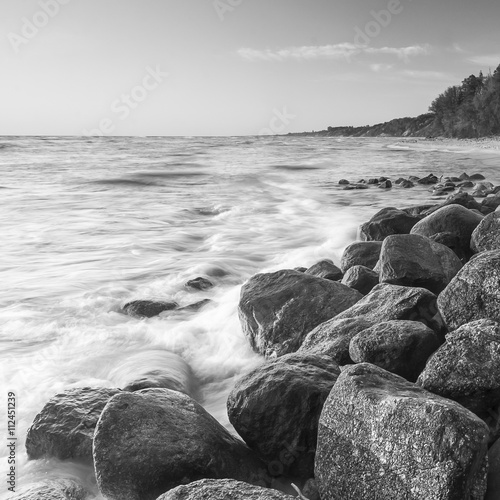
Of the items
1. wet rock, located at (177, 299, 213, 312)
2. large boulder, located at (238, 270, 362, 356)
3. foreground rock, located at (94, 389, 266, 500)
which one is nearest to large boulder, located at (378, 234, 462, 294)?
large boulder, located at (238, 270, 362, 356)

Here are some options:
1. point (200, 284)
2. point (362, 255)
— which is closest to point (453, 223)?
point (362, 255)

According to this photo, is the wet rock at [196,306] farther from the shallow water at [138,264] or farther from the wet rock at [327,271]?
the wet rock at [327,271]

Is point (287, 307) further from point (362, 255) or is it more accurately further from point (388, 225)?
point (388, 225)

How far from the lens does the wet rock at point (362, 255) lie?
6289 millimetres

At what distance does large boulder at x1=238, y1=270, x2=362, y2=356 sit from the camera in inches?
181

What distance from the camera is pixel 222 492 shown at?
7.11ft

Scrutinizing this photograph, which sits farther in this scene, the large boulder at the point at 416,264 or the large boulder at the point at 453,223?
the large boulder at the point at 453,223

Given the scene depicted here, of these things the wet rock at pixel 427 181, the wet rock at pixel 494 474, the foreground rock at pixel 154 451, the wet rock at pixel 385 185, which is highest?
the wet rock at pixel 427 181

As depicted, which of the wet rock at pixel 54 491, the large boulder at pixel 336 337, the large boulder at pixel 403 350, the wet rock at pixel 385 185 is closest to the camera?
the wet rock at pixel 54 491

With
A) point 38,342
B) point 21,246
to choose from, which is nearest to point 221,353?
point 38,342

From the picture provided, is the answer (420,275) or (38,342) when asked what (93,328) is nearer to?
(38,342)

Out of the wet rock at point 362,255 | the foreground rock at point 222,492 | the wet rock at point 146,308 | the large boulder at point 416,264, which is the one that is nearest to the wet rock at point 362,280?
the large boulder at point 416,264

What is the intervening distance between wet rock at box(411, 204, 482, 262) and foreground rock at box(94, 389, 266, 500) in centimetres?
421

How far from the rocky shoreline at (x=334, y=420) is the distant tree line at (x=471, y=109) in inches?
2563
